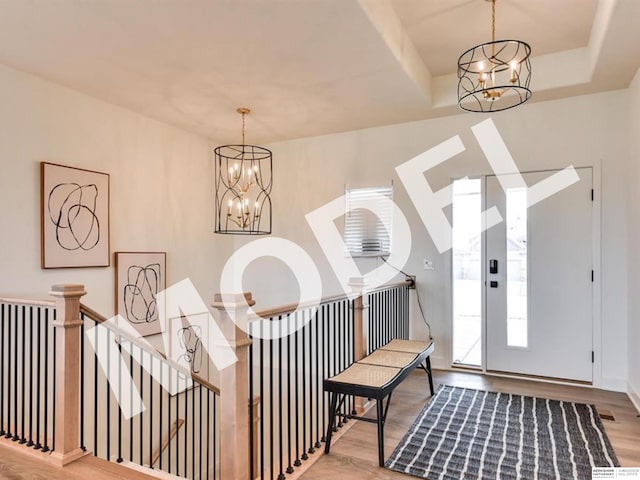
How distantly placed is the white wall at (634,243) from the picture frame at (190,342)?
4.23 meters

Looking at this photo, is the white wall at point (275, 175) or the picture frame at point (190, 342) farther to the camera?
the picture frame at point (190, 342)

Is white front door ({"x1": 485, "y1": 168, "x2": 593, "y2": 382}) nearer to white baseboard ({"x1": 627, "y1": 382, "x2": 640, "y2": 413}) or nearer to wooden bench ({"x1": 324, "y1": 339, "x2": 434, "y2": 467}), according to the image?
white baseboard ({"x1": 627, "y1": 382, "x2": 640, "y2": 413})

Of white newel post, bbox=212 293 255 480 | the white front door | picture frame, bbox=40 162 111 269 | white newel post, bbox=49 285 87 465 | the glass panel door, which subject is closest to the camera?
white newel post, bbox=212 293 255 480

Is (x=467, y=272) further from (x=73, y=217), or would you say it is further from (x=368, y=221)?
(x=73, y=217)

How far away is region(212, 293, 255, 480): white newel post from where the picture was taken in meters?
1.93

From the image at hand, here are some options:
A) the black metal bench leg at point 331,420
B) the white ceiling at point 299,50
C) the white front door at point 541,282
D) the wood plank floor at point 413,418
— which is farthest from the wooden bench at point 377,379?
the white ceiling at point 299,50

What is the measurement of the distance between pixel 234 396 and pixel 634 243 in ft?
11.4

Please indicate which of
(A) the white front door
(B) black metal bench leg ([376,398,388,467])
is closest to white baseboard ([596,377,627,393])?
(A) the white front door

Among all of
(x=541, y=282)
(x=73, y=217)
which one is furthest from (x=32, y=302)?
(x=541, y=282)

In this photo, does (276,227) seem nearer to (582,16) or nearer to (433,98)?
(433,98)

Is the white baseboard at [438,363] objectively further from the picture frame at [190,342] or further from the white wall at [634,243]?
the picture frame at [190,342]

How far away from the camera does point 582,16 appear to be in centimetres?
313

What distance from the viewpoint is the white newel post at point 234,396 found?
1.93 metres

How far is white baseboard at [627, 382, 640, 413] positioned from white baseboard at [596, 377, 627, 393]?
0.25 feet
